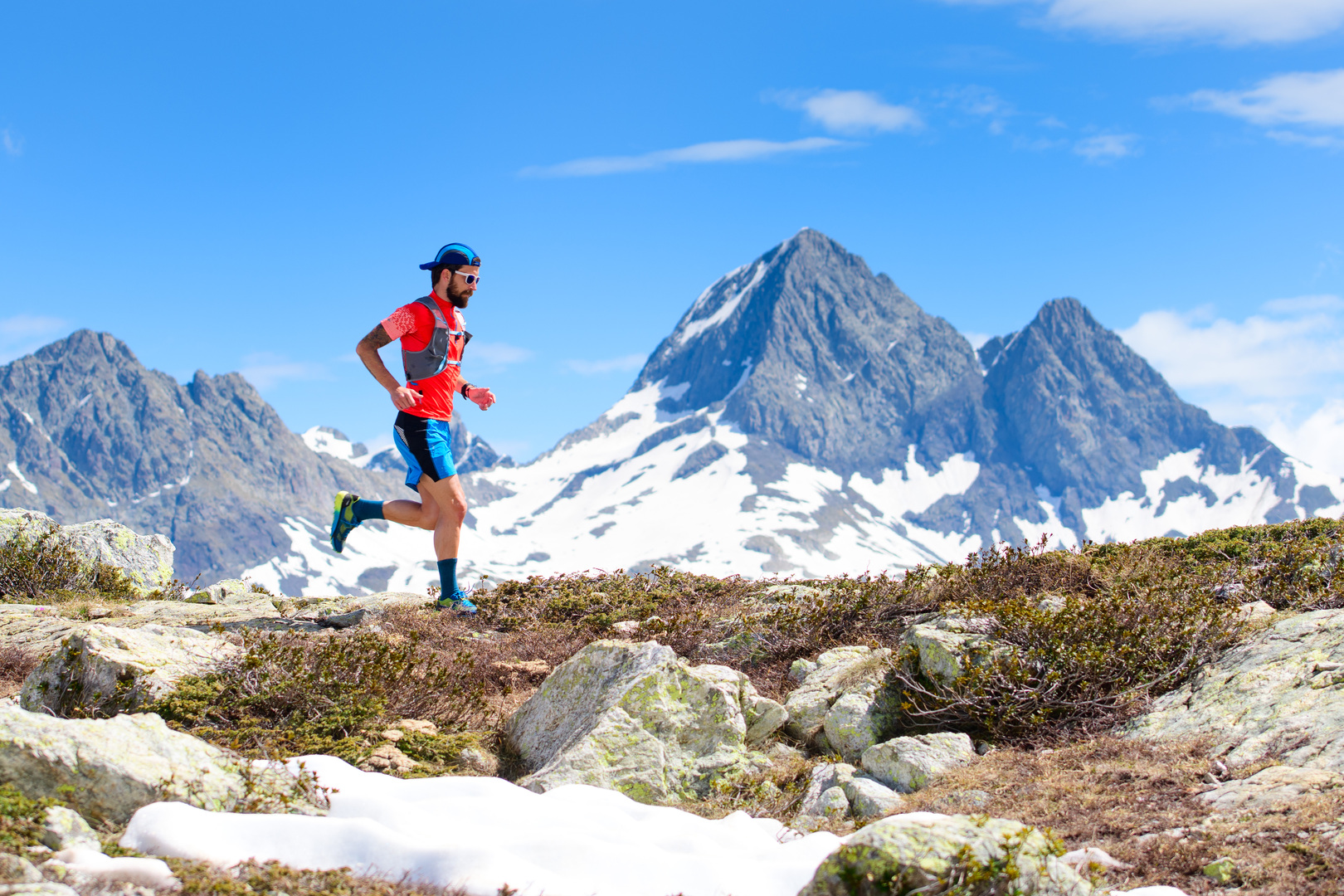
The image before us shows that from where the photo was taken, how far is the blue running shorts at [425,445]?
34.4 feet

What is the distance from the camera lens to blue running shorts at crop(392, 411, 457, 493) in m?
10.5

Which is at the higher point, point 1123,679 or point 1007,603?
point 1007,603

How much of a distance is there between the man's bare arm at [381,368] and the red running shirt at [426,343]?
10 centimetres

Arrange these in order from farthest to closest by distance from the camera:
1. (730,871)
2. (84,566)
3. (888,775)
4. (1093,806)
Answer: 1. (84,566)
2. (888,775)
3. (1093,806)
4. (730,871)

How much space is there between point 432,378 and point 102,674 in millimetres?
4709

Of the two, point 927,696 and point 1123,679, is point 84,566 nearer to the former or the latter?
point 927,696

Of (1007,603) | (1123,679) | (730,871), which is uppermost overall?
(1007,603)

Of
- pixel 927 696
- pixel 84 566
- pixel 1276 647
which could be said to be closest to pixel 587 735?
pixel 927 696

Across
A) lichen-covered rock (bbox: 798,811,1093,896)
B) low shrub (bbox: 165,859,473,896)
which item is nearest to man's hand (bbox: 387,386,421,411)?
low shrub (bbox: 165,859,473,896)

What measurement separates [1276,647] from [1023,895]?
4.48m

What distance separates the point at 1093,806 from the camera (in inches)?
A: 224

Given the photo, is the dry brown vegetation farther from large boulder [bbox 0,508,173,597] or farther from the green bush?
large boulder [bbox 0,508,173,597]

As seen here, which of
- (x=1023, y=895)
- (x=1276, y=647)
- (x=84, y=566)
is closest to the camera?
(x=1023, y=895)

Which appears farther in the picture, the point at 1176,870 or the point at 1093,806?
the point at 1093,806
